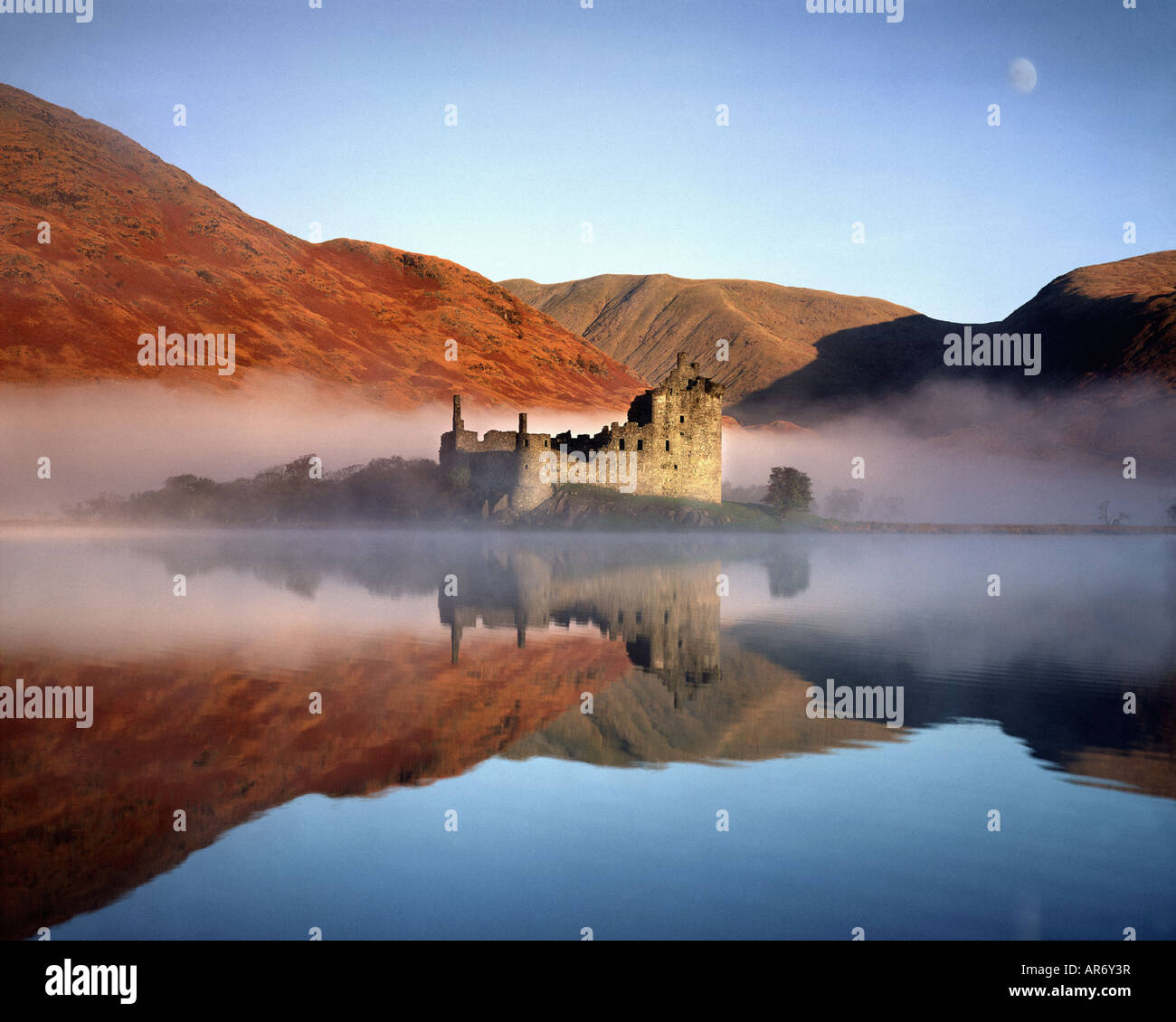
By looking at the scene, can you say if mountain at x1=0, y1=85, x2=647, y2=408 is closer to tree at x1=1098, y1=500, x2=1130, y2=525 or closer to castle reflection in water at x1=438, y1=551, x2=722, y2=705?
tree at x1=1098, y1=500, x2=1130, y2=525

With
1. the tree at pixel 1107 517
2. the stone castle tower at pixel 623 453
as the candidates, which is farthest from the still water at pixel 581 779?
the tree at pixel 1107 517

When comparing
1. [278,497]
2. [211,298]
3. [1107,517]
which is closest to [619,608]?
[278,497]

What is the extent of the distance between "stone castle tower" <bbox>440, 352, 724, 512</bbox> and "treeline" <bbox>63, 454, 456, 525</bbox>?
16485mm

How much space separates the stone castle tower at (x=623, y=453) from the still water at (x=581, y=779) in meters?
53.4

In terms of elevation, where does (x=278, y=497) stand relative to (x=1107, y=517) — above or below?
above

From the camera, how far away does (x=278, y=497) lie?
105 m

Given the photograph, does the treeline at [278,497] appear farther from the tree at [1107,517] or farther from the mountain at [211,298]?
the tree at [1107,517]

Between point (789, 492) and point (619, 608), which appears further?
point (789, 492)

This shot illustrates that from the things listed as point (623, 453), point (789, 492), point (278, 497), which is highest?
point (623, 453)

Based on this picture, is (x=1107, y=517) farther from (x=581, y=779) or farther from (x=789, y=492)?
(x=581, y=779)

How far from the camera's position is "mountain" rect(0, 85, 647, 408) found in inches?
4530

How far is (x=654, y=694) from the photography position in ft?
51.8

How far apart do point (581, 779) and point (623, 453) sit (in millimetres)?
70675
